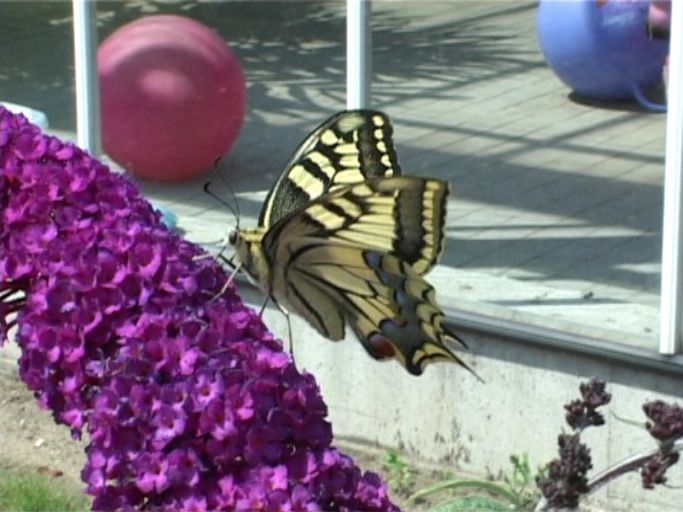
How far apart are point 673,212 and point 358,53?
1.25 m

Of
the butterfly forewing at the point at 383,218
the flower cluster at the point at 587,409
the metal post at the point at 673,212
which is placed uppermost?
the butterfly forewing at the point at 383,218

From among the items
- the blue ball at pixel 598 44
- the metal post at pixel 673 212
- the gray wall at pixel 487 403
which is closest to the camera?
the metal post at pixel 673 212

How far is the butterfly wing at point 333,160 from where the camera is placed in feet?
11.5

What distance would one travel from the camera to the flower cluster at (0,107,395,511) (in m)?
2.64

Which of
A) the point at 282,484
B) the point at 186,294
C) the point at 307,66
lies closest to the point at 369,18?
the point at 307,66

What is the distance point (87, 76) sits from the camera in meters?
6.34

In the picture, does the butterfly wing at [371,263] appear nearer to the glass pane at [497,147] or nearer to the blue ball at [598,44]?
the glass pane at [497,147]

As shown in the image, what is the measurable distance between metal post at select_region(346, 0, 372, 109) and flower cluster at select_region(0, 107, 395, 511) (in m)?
2.70

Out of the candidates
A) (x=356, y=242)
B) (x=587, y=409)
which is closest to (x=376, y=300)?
(x=356, y=242)

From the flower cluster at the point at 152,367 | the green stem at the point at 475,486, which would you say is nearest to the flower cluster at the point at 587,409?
the flower cluster at the point at 152,367

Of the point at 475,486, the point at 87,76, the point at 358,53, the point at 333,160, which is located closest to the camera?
the point at 333,160

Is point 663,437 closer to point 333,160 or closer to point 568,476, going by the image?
point 568,476

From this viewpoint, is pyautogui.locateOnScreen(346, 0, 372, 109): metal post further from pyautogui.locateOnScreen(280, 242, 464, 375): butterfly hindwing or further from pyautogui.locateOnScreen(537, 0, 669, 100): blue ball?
pyautogui.locateOnScreen(280, 242, 464, 375): butterfly hindwing

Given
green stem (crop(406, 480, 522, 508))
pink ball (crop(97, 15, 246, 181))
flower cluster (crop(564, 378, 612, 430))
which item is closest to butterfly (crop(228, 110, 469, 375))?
flower cluster (crop(564, 378, 612, 430))
